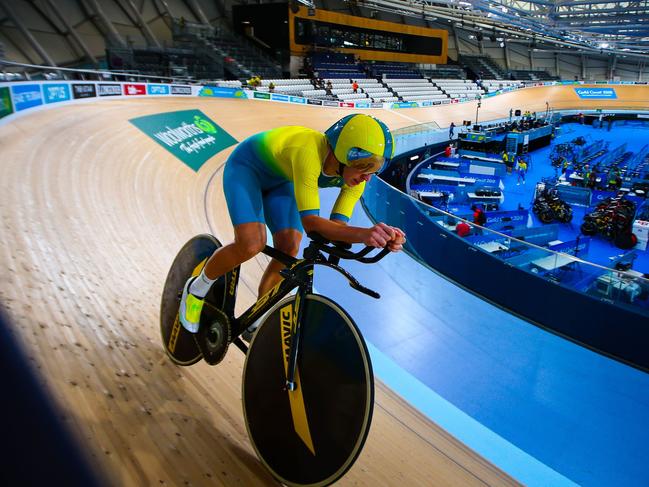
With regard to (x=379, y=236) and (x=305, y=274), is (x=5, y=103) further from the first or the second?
(x=379, y=236)

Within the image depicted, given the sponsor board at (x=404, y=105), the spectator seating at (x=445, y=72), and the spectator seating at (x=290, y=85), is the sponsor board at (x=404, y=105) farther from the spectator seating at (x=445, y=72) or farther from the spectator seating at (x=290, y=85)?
the spectator seating at (x=445, y=72)

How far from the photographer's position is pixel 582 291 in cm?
452

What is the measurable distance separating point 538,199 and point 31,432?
13.0m

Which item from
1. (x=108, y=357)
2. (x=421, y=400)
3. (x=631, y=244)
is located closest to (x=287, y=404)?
(x=108, y=357)

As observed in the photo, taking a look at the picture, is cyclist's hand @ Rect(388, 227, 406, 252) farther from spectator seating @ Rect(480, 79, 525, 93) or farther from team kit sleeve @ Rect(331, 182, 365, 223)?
spectator seating @ Rect(480, 79, 525, 93)

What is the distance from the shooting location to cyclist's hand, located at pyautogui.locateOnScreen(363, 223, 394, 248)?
1151mm

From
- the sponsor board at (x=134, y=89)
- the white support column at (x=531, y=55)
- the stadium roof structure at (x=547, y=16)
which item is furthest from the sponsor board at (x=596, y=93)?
the sponsor board at (x=134, y=89)

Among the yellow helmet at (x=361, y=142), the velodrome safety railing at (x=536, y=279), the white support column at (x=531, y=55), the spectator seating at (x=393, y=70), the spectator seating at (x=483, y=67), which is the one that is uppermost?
the white support column at (x=531, y=55)

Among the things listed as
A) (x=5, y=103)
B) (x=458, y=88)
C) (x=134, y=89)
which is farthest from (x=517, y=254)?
(x=458, y=88)

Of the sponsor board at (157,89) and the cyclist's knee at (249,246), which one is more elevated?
the sponsor board at (157,89)

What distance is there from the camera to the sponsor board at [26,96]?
5.57 meters

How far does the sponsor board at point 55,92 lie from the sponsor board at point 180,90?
4.36 m

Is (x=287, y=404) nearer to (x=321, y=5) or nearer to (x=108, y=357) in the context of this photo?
(x=108, y=357)

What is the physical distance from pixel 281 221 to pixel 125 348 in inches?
34.0
